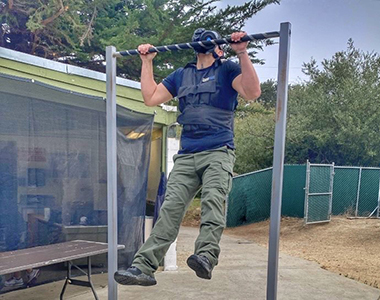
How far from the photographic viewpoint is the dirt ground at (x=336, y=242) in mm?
4855

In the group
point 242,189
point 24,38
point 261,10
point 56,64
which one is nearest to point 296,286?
point 56,64

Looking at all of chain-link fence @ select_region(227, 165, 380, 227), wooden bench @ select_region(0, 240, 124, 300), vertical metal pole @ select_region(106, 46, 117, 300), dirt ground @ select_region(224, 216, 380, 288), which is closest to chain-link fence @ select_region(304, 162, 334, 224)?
dirt ground @ select_region(224, 216, 380, 288)

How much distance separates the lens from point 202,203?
5.41ft

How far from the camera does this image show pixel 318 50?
41.0 ft

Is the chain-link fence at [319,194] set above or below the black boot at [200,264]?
below

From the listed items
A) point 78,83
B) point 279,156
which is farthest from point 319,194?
point 279,156

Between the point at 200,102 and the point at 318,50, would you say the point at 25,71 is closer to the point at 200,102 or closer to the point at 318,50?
the point at 200,102

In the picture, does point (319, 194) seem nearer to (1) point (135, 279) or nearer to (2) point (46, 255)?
Answer: (2) point (46, 255)

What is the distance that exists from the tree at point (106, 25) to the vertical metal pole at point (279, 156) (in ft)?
18.2

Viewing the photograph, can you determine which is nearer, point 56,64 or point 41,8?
point 56,64

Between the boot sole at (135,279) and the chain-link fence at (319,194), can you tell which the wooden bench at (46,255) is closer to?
the boot sole at (135,279)

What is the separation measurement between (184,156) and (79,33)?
242 inches

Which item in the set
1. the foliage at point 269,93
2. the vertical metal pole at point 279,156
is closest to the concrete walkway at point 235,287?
the vertical metal pole at point 279,156

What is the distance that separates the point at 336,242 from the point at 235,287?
12.3 ft
